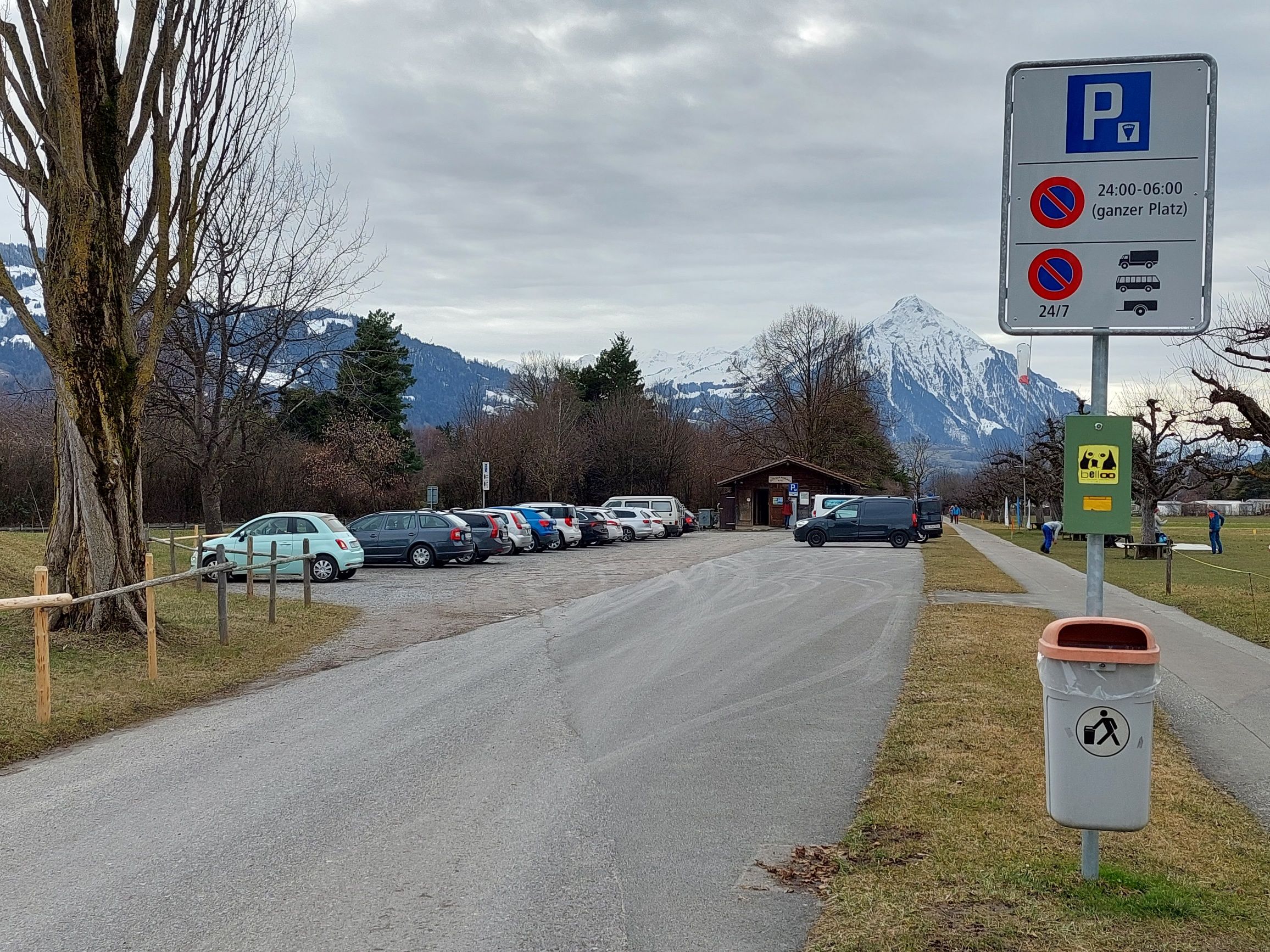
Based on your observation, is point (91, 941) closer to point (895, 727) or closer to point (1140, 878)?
point (1140, 878)

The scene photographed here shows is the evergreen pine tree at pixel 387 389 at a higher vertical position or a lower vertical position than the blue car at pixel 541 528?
higher

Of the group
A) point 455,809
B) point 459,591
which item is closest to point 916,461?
point 459,591

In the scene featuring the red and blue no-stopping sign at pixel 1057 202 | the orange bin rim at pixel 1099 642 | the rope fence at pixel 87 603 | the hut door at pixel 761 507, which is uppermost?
the red and blue no-stopping sign at pixel 1057 202

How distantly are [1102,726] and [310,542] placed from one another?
69.2 feet

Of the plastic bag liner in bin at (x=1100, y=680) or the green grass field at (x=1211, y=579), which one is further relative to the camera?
the green grass field at (x=1211, y=579)

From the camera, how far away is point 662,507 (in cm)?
5325

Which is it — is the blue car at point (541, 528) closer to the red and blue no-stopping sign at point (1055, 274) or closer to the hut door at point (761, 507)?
the red and blue no-stopping sign at point (1055, 274)

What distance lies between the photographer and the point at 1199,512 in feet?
384

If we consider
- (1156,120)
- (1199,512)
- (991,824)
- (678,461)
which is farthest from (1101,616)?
(1199,512)

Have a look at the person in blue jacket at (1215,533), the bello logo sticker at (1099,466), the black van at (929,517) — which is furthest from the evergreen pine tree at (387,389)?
the bello logo sticker at (1099,466)

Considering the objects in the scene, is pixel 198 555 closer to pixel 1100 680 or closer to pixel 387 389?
pixel 1100 680

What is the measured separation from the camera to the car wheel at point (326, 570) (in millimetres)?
24438

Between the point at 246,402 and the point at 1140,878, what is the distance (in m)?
23.8

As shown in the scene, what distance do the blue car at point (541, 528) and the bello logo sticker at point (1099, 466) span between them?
108 ft
